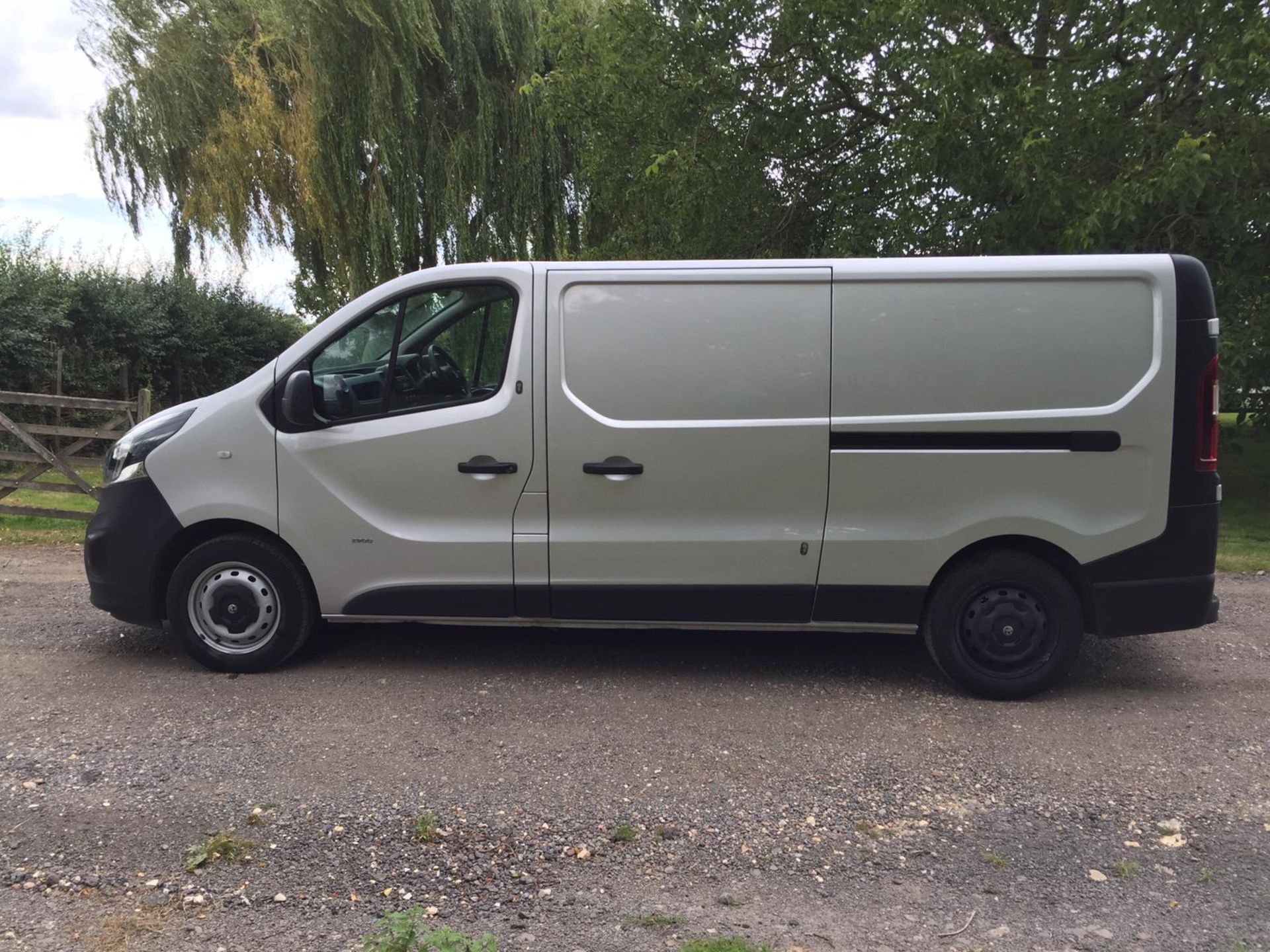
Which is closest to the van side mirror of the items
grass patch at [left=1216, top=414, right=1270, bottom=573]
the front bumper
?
the front bumper

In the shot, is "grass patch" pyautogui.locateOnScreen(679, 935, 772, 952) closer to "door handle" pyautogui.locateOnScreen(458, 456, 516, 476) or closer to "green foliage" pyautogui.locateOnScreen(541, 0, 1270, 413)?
"door handle" pyautogui.locateOnScreen(458, 456, 516, 476)

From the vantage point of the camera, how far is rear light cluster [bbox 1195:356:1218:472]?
179 inches

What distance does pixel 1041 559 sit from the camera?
4.79 meters

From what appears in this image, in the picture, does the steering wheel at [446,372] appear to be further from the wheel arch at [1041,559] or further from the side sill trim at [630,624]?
the wheel arch at [1041,559]

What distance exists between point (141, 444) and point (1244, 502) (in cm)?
1241

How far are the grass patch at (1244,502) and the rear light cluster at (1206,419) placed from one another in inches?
109

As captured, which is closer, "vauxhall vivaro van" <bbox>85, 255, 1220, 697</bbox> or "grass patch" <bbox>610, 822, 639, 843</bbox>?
"grass patch" <bbox>610, 822, 639, 843</bbox>

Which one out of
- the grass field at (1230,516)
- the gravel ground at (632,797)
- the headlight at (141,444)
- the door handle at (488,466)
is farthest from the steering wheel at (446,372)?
the grass field at (1230,516)

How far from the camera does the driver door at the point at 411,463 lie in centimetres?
489

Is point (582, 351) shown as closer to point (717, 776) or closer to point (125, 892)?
point (717, 776)

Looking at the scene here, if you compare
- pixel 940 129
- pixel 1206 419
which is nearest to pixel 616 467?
pixel 1206 419

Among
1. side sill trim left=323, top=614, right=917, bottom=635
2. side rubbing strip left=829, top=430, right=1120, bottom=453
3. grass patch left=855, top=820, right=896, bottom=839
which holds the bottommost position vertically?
grass patch left=855, top=820, right=896, bottom=839

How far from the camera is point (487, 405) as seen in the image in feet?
16.0

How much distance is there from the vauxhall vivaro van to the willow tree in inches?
441
